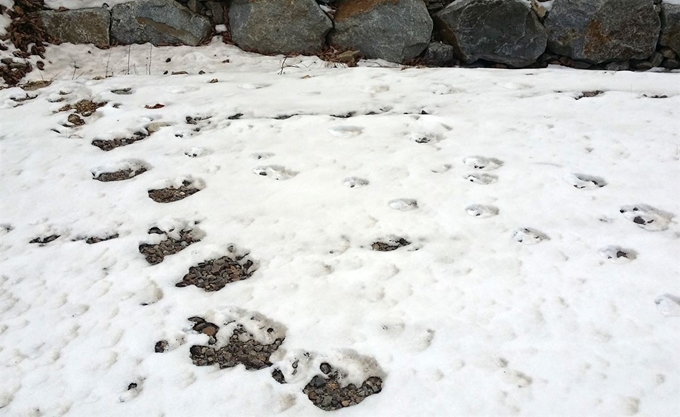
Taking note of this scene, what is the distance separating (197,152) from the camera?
3830 mm

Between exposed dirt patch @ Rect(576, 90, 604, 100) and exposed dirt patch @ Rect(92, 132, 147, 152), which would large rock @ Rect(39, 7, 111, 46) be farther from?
exposed dirt patch @ Rect(576, 90, 604, 100)

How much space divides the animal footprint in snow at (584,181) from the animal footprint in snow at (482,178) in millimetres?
452

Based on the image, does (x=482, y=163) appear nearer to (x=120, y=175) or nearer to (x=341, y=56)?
(x=120, y=175)

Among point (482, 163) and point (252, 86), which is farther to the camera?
point (252, 86)

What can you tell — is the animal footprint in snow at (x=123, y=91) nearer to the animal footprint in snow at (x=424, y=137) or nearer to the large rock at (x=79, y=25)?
the large rock at (x=79, y=25)

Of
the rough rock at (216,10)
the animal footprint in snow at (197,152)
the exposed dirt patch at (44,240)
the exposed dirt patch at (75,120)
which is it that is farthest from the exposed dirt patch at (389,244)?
the rough rock at (216,10)

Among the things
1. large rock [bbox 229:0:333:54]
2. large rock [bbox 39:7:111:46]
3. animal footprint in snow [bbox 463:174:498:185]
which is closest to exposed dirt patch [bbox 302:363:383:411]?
animal footprint in snow [bbox 463:174:498:185]

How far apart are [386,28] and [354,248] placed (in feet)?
14.2

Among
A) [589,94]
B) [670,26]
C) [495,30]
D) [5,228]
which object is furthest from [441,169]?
[670,26]

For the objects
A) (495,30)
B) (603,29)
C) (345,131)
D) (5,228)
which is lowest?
(5,228)

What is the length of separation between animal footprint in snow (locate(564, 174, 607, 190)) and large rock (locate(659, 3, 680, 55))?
4.35 meters

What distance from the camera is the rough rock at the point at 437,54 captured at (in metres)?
6.48

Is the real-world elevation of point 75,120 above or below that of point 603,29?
below

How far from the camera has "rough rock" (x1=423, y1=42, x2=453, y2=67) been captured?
648cm
